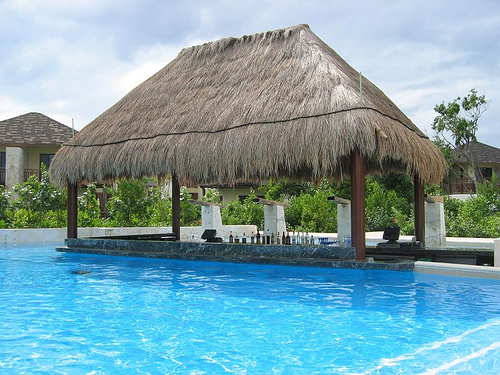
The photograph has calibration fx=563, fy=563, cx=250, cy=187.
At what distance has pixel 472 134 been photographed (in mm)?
27125

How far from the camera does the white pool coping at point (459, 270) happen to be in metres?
8.51

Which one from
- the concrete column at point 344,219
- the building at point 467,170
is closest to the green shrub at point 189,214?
the concrete column at point 344,219

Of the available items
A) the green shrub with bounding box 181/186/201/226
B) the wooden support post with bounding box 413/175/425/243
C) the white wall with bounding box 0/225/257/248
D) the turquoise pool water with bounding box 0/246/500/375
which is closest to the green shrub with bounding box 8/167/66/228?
the white wall with bounding box 0/225/257/248

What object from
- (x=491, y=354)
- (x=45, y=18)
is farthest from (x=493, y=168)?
(x=491, y=354)

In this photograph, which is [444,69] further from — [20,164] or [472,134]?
[20,164]

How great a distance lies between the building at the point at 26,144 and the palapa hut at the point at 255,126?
1277 cm

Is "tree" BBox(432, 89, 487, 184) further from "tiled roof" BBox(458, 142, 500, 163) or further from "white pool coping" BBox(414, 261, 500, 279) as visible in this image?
"white pool coping" BBox(414, 261, 500, 279)

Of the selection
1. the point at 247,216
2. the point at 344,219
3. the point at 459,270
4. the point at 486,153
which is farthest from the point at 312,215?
the point at 486,153

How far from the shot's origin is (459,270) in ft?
29.2

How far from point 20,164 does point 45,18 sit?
14211 mm

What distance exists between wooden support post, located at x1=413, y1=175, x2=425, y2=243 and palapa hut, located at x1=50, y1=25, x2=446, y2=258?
0.08ft

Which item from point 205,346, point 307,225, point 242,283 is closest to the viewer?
point 205,346

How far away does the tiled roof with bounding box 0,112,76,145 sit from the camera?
26.2 meters

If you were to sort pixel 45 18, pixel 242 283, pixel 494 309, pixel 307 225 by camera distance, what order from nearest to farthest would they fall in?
1. pixel 494 309
2. pixel 242 283
3. pixel 45 18
4. pixel 307 225
